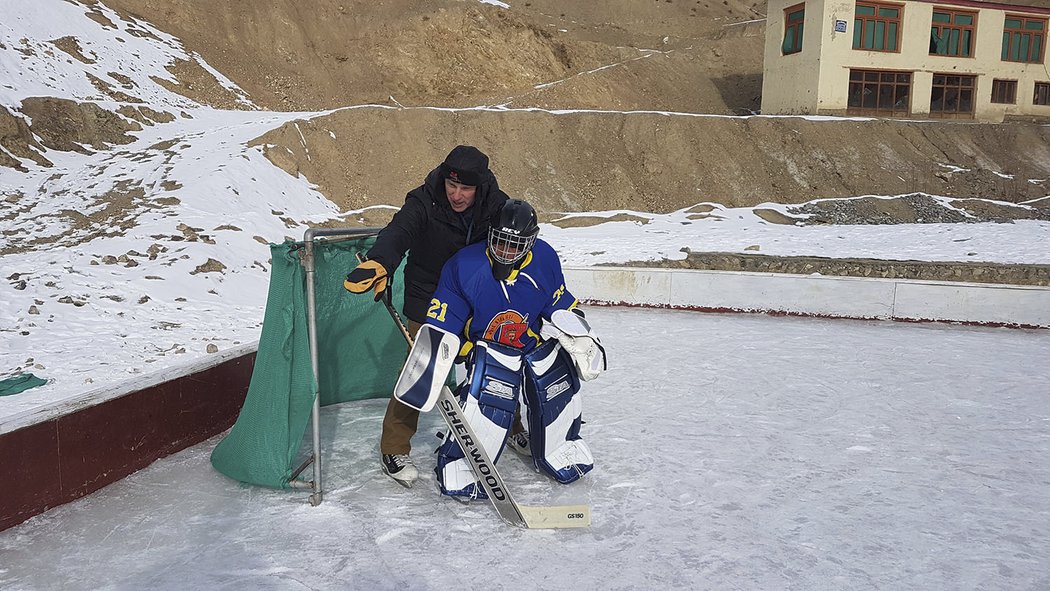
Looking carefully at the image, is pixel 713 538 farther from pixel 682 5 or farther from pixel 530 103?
pixel 682 5

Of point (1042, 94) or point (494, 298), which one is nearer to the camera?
point (494, 298)

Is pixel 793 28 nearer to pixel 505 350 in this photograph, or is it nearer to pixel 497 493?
pixel 505 350

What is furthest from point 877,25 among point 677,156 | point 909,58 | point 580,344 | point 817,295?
point 580,344

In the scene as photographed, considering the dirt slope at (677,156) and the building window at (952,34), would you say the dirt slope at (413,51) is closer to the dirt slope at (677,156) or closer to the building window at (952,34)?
the dirt slope at (677,156)

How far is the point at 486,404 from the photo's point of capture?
12.6ft

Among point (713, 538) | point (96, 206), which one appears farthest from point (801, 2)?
point (713, 538)

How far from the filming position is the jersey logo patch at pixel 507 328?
12.5 feet

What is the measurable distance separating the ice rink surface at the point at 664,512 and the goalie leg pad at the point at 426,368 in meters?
0.60

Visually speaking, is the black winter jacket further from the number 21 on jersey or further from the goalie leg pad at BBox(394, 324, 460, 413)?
the goalie leg pad at BBox(394, 324, 460, 413)

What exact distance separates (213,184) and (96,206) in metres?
2.10

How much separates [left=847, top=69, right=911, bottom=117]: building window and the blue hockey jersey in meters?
26.0

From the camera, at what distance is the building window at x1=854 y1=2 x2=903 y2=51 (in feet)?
85.9

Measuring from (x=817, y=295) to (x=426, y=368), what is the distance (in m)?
6.68

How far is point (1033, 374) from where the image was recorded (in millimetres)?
6379
